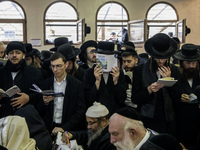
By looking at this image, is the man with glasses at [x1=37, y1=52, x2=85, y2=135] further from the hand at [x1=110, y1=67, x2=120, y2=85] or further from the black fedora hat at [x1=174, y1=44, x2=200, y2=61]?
the black fedora hat at [x1=174, y1=44, x2=200, y2=61]

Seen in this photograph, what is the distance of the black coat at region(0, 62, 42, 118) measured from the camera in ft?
11.7

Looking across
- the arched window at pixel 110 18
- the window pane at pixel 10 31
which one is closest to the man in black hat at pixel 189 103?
the arched window at pixel 110 18

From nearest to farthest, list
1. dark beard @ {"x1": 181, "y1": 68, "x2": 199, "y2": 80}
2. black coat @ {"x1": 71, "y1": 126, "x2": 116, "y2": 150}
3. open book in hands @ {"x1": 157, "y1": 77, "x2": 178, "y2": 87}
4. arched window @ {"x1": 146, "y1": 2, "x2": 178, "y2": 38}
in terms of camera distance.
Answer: black coat @ {"x1": 71, "y1": 126, "x2": 116, "y2": 150} → open book in hands @ {"x1": 157, "y1": 77, "x2": 178, "y2": 87} → dark beard @ {"x1": 181, "y1": 68, "x2": 199, "y2": 80} → arched window @ {"x1": 146, "y1": 2, "x2": 178, "y2": 38}

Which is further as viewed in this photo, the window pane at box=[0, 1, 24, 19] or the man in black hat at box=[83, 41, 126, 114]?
the window pane at box=[0, 1, 24, 19]

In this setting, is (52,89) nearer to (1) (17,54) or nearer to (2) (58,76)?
(2) (58,76)

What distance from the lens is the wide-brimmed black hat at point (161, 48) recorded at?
3.24 meters

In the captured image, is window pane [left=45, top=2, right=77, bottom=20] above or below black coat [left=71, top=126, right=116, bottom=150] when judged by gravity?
above

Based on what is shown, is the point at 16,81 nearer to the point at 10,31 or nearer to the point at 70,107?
the point at 70,107

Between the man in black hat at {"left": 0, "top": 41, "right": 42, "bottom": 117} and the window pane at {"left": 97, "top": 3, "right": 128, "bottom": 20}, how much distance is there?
30.0 ft

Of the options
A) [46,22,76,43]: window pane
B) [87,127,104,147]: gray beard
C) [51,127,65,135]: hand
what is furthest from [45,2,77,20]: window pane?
[87,127,104,147]: gray beard

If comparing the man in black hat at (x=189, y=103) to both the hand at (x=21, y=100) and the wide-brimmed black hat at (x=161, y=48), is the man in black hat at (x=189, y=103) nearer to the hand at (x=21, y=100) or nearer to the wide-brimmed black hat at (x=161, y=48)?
the wide-brimmed black hat at (x=161, y=48)

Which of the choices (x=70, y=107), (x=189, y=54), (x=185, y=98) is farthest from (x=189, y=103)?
(x=70, y=107)

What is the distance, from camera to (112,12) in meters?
12.6

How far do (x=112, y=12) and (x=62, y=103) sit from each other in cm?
970
